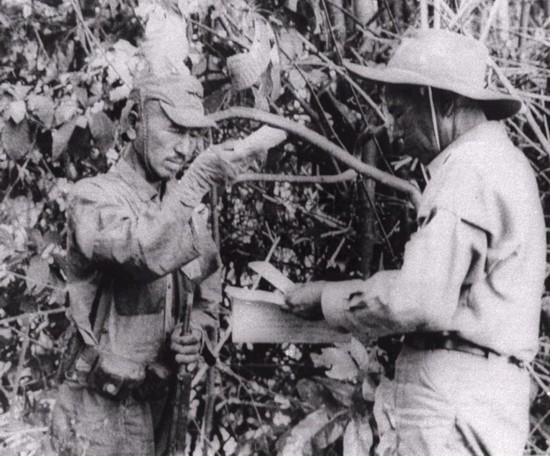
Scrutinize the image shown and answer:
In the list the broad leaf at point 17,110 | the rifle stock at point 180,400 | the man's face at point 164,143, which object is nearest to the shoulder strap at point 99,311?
the rifle stock at point 180,400

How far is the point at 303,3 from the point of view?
4820mm

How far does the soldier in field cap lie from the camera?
9.99ft

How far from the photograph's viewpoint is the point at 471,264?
9.02ft

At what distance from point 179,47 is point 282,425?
195 cm

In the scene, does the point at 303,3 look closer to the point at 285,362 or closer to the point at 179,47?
the point at 179,47

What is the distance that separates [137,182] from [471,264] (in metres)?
1.22

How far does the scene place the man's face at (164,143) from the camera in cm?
314

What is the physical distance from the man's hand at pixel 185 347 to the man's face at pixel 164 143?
578 millimetres

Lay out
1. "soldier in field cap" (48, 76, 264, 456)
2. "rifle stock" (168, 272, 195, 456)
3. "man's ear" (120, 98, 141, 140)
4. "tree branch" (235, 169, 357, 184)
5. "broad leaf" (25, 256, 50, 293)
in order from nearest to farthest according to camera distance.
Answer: "soldier in field cap" (48, 76, 264, 456), "rifle stock" (168, 272, 195, 456), "man's ear" (120, 98, 141, 140), "tree branch" (235, 169, 357, 184), "broad leaf" (25, 256, 50, 293)

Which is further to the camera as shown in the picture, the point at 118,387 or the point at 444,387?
the point at 118,387

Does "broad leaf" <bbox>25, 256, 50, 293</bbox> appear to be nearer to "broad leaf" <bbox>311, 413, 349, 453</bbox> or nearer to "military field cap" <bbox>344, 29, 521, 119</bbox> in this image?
"broad leaf" <bbox>311, 413, 349, 453</bbox>

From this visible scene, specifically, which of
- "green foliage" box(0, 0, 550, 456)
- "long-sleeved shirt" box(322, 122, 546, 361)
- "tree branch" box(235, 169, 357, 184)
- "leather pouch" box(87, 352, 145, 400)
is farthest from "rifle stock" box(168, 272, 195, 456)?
"green foliage" box(0, 0, 550, 456)

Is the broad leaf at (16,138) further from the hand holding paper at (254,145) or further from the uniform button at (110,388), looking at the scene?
the uniform button at (110,388)

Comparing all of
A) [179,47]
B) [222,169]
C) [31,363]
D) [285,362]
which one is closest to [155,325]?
[222,169]
